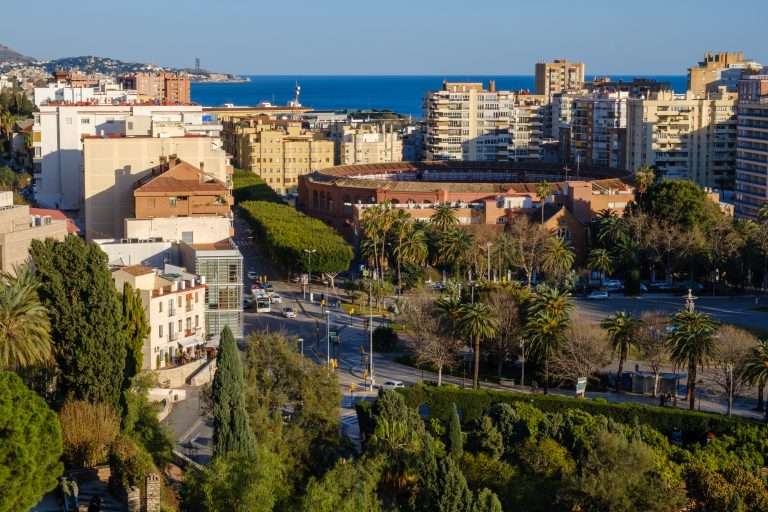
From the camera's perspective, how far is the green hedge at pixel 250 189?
349ft

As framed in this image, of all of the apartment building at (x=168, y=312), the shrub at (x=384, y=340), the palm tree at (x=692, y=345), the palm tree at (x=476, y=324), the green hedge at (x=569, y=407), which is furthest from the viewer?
the shrub at (x=384, y=340)

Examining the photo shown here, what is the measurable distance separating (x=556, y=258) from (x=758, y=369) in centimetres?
2641

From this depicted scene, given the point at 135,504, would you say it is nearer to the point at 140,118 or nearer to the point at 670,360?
the point at 670,360

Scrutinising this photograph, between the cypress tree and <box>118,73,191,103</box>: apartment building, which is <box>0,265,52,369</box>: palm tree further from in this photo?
<box>118,73,191,103</box>: apartment building

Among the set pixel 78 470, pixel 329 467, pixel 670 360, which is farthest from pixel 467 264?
pixel 78 470

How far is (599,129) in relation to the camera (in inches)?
4993

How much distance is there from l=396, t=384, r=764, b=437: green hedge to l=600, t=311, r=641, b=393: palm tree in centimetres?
471

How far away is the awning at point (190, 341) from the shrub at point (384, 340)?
29.4 ft

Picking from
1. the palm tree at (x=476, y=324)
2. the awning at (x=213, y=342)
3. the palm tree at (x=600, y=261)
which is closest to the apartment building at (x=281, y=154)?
the palm tree at (x=600, y=261)

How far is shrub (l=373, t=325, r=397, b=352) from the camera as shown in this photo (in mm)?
61031

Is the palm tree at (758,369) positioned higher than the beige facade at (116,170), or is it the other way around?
the beige facade at (116,170)

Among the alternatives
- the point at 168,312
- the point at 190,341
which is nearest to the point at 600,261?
the point at 190,341

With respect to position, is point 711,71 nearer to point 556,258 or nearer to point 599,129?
point 599,129

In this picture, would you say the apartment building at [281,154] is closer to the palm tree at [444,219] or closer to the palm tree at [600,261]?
the palm tree at [444,219]
